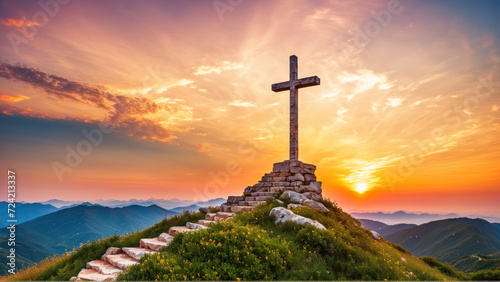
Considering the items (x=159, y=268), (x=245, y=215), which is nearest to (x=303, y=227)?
(x=245, y=215)

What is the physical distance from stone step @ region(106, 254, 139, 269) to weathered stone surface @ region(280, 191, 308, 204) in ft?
26.8

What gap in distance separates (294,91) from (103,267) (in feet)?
51.1

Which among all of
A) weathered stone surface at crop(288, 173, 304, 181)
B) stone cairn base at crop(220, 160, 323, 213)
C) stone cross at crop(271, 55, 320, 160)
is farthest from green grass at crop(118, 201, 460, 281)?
stone cross at crop(271, 55, 320, 160)

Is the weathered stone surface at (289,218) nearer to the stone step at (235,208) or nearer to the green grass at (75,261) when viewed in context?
the stone step at (235,208)

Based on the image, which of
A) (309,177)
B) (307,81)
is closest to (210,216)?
(309,177)

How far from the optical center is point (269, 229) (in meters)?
10.3

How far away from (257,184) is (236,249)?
1141 cm

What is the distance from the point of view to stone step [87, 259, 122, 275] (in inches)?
315

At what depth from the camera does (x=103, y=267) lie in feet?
28.1

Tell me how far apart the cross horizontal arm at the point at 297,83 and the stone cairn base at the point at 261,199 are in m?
5.56

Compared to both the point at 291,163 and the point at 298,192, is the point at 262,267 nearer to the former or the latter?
the point at 298,192

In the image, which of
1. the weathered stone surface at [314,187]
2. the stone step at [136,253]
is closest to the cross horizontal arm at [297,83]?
the weathered stone surface at [314,187]

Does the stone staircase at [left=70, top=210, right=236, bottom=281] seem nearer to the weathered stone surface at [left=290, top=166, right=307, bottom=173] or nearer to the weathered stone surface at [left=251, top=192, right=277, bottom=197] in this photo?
the weathered stone surface at [left=251, top=192, right=277, bottom=197]

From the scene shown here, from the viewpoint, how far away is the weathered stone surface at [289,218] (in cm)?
1018
